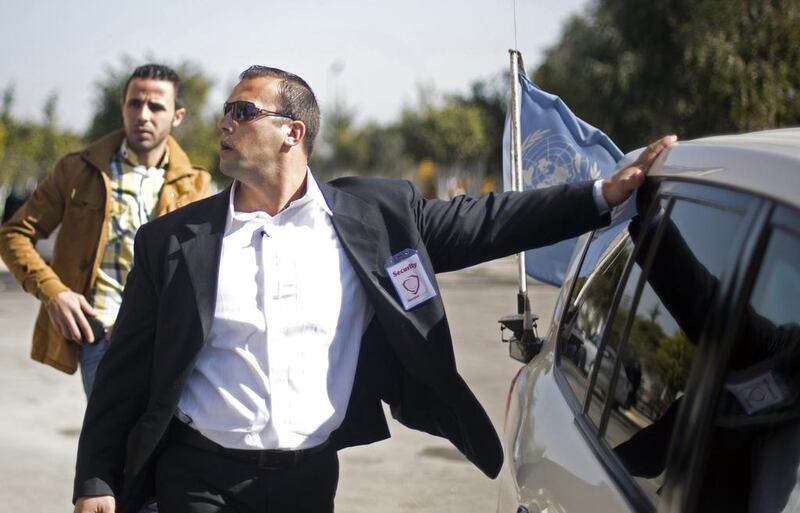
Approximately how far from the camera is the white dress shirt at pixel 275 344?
2918mm

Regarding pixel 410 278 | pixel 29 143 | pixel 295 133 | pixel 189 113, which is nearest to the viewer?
pixel 410 278

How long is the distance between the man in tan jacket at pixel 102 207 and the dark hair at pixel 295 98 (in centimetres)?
158

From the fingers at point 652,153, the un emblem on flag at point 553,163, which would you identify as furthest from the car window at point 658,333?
the un emblem on flag at point 553,163

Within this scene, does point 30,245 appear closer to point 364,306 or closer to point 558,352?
point 364,306

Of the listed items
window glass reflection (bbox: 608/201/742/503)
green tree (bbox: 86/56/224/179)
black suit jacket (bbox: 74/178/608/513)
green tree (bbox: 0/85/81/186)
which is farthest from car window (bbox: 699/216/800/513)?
green tree (bbox: 0/85/81/186)

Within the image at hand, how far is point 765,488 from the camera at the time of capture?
1.73 meters

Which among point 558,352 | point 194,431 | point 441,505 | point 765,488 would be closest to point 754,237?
point 765,488

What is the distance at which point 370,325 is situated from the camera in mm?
3123

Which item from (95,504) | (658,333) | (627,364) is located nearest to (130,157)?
(95,504)

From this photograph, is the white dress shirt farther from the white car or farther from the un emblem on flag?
the un emblem on flag

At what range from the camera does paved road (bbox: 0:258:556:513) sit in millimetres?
6066

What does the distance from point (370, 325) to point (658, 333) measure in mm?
1112

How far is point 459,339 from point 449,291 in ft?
20.6

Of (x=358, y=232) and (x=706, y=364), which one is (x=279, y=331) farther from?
(x=706, y=364)
